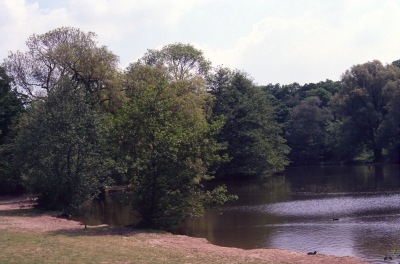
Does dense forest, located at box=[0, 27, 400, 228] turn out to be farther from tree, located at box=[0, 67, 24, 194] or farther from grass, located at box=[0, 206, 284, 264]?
grass, located at box=[0, 206, 284, 264]

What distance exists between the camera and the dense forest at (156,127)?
25.9m

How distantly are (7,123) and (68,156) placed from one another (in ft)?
78.3

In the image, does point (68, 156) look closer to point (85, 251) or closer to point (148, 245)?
point (148, 245)

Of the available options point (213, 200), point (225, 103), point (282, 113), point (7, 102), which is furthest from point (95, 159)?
point (282, 113)

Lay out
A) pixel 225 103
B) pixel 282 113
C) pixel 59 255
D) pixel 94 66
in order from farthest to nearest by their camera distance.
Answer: pixel 282 113, pixel 225 103, pixel 94 66, pixel 59 255

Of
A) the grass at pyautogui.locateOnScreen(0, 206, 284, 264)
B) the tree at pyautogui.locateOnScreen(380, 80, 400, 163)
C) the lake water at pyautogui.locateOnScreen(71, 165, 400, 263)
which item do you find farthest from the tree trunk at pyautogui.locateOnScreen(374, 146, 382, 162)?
the grass at pyautogui.locateOnScreen(0, 206, 284, 264)

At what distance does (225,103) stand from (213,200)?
44125 mm

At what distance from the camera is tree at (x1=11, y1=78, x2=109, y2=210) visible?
103 feet

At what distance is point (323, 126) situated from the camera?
9075 centimetres

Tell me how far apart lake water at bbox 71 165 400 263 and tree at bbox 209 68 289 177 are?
63.7 ft

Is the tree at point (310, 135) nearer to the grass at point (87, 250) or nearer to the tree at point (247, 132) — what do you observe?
the tree at point (247, 132)

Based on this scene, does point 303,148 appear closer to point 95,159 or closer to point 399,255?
point 95,159

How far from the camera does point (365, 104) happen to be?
78.9 metres

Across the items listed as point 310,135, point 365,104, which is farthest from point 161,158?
point 310,135
